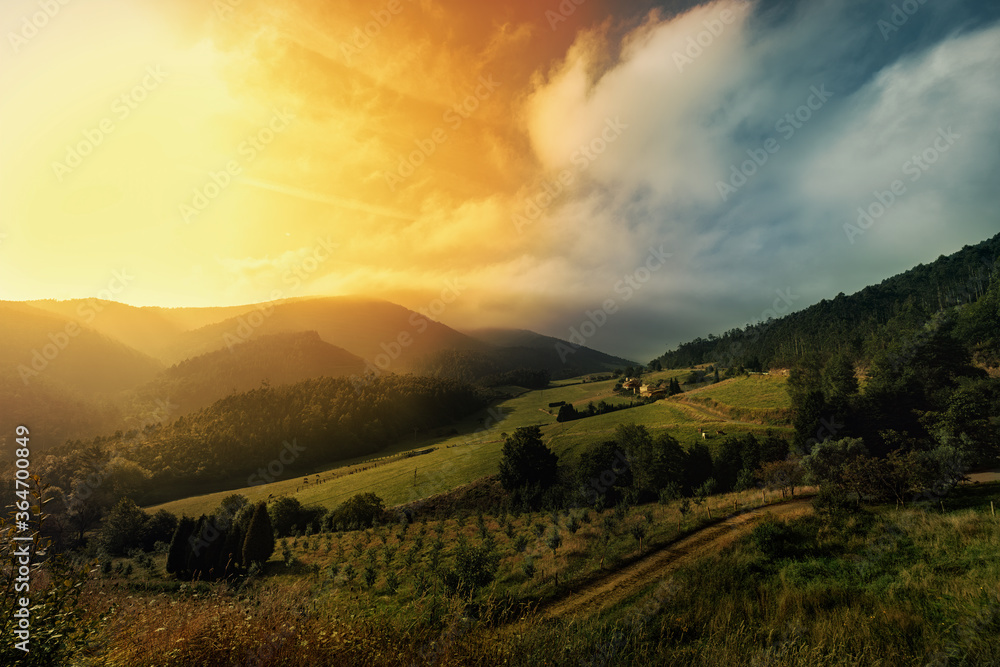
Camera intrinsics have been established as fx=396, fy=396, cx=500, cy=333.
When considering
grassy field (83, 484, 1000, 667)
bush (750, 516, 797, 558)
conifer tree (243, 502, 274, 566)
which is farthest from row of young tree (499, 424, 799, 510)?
conifer tree (243, 502, 274, 566)

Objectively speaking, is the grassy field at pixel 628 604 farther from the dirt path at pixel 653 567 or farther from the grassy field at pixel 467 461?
the grassy field at pixel 467 461

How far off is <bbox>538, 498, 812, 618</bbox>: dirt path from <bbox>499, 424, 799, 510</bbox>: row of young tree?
18.5m

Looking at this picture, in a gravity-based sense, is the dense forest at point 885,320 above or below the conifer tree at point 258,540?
above

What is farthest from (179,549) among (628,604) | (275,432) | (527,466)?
(275,432)

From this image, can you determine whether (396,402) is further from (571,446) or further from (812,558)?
(812,558)

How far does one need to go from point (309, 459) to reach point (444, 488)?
78.7 m

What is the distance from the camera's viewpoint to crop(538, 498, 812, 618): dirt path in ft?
57.3

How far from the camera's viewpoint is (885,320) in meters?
156

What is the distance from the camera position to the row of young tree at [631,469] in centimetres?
4706

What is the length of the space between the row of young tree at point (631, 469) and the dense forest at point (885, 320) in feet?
266

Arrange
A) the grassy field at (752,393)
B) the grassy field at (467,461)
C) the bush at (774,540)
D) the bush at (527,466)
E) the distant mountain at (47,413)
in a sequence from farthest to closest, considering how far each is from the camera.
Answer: the distant mountain at (47,413), the grassy field at (752,393), the grassy field at (467,461), the bush at (527,466), the bush at (774,540)

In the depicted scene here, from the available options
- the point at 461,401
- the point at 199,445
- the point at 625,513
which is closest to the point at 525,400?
the point at 461,401

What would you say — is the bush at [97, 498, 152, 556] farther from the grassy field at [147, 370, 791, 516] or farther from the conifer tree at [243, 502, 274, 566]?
the conifer tree at [243, 502, 274, 566]

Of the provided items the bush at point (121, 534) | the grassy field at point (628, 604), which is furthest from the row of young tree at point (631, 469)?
the bush at point (121, 534)
